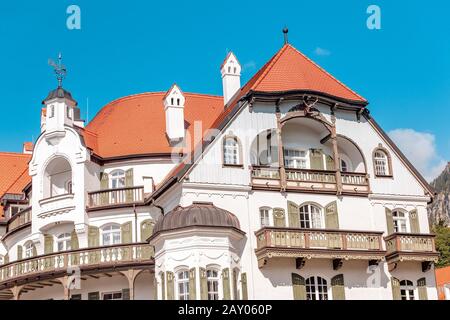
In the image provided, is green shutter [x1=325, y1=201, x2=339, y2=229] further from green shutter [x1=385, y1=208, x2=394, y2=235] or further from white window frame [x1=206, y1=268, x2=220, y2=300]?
white window frame [x1=206, y1=268, x2=220, y2=300]

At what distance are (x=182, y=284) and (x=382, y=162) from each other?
12351 mm

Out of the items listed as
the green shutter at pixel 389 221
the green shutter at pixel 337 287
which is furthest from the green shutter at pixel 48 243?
the green shutter at pixel 389 221

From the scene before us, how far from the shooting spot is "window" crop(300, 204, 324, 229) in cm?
3544

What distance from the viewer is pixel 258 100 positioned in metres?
35.4

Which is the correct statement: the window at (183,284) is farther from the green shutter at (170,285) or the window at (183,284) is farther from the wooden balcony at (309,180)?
the wooden balcony at (309,180)

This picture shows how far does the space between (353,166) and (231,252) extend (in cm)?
914

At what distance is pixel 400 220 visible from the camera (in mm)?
37344

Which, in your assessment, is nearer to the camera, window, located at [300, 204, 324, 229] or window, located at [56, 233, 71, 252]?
window, located at [300, 204, 324, 229]

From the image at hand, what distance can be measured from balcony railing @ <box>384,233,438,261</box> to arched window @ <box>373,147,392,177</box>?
3.53 metres

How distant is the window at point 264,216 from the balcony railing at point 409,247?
18.8 feet

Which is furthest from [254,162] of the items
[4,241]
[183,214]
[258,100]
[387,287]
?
[4,241]

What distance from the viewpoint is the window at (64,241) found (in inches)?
1544

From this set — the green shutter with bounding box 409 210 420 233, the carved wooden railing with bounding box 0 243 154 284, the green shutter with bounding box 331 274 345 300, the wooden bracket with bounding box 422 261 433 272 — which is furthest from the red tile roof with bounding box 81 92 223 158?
the wooden bracket with bounding box 422 261 433 272

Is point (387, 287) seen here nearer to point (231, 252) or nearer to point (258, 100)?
point (231, 252)
